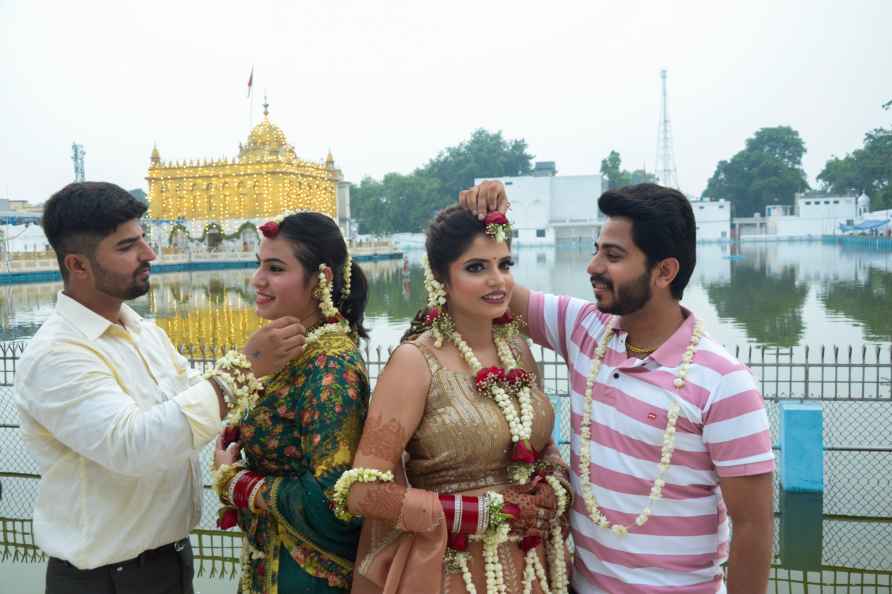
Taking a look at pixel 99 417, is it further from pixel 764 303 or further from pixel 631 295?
pixel 764 303

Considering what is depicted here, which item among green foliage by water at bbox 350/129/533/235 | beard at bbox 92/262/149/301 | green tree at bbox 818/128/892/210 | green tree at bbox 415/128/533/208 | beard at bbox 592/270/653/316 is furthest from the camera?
green tree at bbox 415/128/533/208

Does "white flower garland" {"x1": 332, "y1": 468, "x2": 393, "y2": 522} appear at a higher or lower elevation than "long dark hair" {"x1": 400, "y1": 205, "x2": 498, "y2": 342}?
lower

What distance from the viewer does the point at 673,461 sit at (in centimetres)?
192

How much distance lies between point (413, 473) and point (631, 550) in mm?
623

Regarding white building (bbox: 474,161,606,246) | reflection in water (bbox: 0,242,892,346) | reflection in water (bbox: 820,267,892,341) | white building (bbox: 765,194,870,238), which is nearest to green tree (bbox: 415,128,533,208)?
white building (bbox: 474,161,606,246)

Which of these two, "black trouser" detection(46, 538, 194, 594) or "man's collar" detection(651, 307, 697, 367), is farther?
"black trouser" detection(46, 538, 194, 594)

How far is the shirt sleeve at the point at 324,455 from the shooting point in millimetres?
1971

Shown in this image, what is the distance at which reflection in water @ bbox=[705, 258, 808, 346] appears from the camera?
41.0 feet

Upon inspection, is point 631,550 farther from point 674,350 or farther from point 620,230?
point 620,230

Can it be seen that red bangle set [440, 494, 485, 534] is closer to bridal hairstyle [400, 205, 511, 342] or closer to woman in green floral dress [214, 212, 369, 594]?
woman in green floral dress [214, 212, 369, 594]

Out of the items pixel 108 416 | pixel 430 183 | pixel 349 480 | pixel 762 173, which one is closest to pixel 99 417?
pixel 108 416

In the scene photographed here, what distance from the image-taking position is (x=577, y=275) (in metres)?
28.5

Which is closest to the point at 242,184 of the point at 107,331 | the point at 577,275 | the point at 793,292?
the point at 577,275

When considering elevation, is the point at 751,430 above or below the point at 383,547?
above
